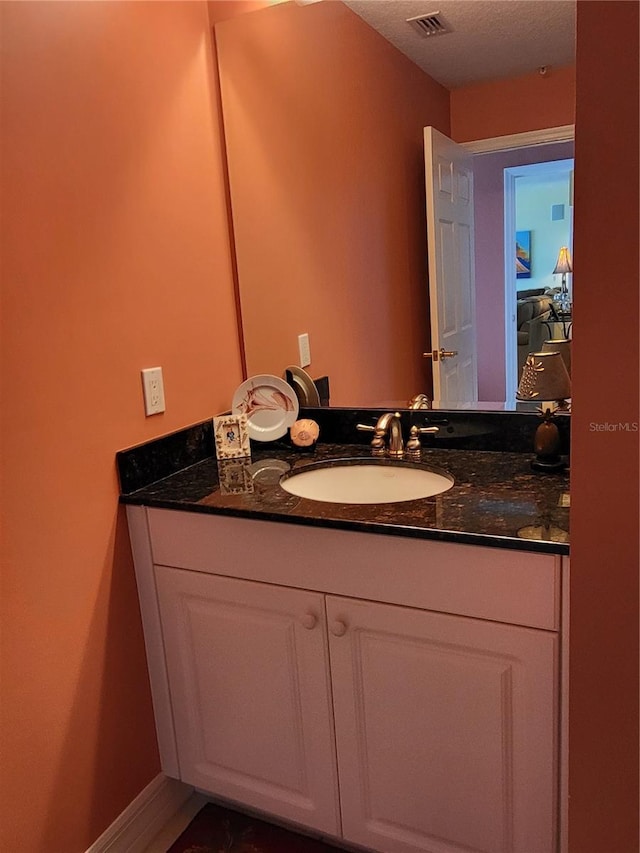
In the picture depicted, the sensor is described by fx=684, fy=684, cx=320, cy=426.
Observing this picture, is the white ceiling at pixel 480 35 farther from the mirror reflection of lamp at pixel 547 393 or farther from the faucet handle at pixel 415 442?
the faucet handle at pixel 415 442

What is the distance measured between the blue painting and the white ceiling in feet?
1.19

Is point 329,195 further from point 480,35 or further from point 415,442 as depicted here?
point 415,442

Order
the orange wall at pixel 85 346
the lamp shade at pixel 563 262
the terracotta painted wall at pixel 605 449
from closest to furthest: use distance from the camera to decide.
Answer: the terracotta painted wall at pixel 605 449
the orange wall at pixel 85 346
the lamp shade at pixel 563 262

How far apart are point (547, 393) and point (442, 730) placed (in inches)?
30.0

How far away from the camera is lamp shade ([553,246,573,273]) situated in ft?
4.71

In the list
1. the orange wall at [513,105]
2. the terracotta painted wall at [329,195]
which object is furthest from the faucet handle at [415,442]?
the orange wall at [513,105]

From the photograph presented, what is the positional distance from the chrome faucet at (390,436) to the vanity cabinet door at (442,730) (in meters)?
0.50

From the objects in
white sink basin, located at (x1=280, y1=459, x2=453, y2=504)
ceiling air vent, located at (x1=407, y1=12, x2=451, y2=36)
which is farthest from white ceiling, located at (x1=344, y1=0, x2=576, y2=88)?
white sink basin, located at (x1=280, y1=459, x2=453, y2=504)

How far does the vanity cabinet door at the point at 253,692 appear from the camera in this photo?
1.46 metres

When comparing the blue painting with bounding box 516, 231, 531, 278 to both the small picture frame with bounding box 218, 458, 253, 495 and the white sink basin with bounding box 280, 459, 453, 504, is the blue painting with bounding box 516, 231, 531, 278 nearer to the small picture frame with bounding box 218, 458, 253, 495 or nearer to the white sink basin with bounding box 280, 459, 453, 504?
the white sink basin with bounding box 280, 459, 453, 504

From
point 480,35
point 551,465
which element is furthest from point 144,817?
point 480,35

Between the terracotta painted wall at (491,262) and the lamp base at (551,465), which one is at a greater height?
the terracotta painted wall at (491,262)

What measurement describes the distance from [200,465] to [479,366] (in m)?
0.77

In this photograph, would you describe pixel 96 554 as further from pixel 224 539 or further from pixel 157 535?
pixel 224 539
